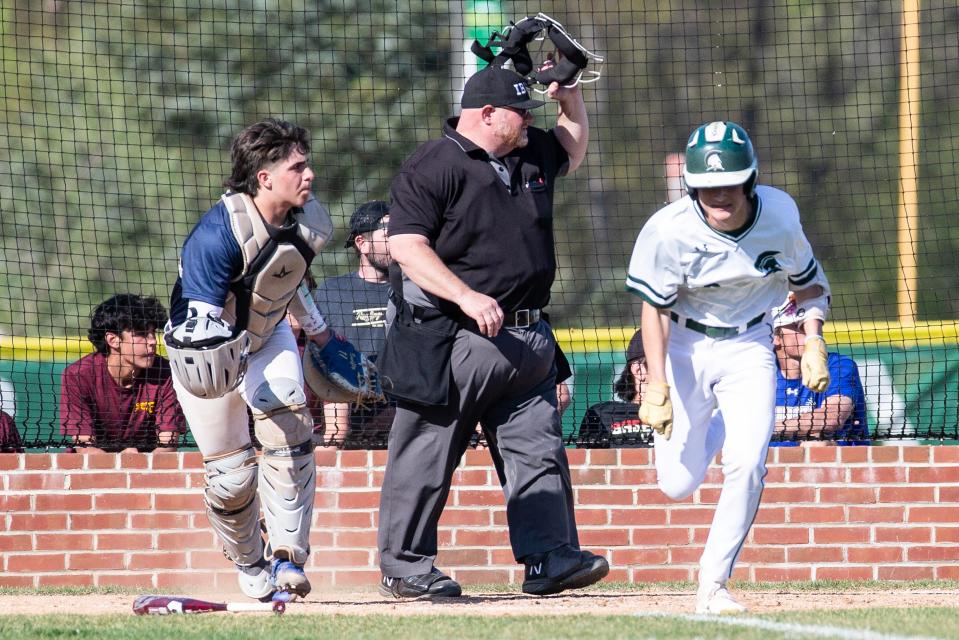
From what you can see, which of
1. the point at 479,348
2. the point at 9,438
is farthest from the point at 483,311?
the point at 9,438

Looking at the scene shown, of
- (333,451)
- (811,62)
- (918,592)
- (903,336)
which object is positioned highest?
(811,62)

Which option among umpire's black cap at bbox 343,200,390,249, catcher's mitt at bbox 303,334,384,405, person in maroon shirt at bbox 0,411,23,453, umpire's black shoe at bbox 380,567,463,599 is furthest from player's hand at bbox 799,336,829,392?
person in maroon shirt at bbox 0,411,23,453

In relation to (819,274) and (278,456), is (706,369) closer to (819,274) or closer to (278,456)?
(819,274)

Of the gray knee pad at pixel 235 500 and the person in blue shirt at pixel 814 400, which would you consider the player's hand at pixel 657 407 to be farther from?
the person in blue shirt at pixel 814 400

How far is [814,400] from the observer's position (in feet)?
25.5

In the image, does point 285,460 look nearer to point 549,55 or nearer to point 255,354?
point 255,354

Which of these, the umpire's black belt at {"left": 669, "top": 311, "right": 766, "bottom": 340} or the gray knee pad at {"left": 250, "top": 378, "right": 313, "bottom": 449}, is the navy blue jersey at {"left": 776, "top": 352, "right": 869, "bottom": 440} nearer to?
the umpire's black belt at {"left": 669, "top": 311, "right": 766, "bottom": 340}

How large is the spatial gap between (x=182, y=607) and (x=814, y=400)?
3671mm

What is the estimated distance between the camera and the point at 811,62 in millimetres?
19141

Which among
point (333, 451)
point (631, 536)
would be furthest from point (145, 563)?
point (631, 536)

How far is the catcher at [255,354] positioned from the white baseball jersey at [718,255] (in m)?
1.33

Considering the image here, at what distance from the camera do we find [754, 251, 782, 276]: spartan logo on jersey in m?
5.33

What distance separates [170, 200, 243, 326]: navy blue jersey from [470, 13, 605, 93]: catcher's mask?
4.62 feet

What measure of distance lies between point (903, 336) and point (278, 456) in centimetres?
432
